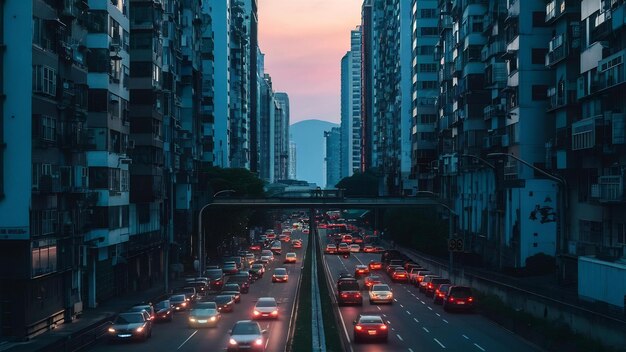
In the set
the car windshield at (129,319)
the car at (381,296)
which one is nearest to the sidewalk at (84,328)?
the car windshield at (129,319)

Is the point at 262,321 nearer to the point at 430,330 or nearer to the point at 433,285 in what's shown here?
the point at 430,330

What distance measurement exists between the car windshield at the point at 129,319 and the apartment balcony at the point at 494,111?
154ft

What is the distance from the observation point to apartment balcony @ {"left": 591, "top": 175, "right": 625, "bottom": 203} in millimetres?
51072

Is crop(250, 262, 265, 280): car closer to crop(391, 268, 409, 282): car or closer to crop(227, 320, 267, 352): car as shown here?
crop(391, 268, 409, 282): car

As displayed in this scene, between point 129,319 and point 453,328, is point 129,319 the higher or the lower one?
the higher one

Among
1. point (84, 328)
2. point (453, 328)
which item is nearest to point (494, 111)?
→ point (453, 328)

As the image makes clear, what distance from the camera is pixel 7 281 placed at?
44.8m

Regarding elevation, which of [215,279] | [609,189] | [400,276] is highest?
[609,189]

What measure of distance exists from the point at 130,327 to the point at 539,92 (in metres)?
44.8

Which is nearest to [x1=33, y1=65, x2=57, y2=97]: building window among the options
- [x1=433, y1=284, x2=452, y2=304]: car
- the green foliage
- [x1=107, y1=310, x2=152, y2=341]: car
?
[x1=107, y1=310, x2=152, y2=341]: car

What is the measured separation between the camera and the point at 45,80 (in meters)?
47.7

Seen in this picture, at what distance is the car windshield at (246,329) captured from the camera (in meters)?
37.9

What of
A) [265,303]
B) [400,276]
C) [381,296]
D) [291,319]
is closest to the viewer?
[291,319]

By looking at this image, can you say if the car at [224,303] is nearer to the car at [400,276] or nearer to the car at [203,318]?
the car at [203,318]
